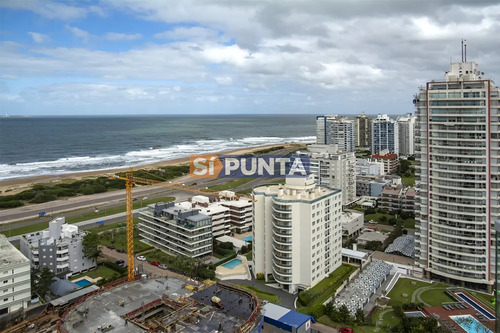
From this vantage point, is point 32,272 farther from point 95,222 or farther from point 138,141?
point 138,141

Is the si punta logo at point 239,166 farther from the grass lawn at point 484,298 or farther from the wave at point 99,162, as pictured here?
the grass lawn at point 484,298

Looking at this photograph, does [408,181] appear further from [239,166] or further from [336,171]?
[239,166]

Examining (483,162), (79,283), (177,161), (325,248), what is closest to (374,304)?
(325,248)

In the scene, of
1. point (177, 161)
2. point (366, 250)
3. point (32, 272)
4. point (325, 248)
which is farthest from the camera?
point (177, 161)

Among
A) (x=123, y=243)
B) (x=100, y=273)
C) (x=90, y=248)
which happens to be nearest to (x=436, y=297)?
(x=100, y=273)

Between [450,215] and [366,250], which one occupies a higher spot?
[450,215]

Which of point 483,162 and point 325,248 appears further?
point 325,248

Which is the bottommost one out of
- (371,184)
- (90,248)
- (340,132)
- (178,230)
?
(90,248)
